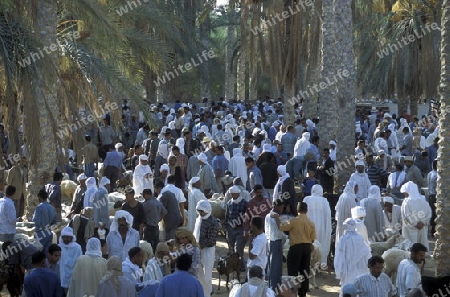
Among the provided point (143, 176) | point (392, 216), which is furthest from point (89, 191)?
point (392, 216)

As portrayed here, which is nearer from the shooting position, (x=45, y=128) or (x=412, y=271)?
(x=412, y=271)

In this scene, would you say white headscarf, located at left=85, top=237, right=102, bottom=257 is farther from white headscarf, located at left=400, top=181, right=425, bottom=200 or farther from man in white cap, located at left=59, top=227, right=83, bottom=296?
white headscarf, located at left=400, top=181, right=425, bottom=200

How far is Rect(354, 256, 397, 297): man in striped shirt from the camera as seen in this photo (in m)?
9.92

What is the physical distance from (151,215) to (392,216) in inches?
158

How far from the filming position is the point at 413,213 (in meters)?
14.5

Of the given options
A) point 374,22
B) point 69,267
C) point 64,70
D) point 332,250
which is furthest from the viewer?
point 374,22

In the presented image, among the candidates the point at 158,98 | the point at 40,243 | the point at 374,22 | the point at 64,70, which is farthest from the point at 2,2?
the point at 158,98

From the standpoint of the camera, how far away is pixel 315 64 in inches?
1066

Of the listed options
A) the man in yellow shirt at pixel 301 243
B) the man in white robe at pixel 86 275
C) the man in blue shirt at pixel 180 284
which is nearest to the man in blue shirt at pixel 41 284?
the man in white robe at pixel 86 275

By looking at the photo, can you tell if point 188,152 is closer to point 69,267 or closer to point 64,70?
point 64,70

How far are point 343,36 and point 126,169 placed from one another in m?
6.21

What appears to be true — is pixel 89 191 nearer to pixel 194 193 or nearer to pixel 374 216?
pixel 194 193

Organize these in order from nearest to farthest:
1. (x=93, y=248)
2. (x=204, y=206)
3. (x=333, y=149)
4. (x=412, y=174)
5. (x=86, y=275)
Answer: (x=86, y=275) < (x=93, y=248) < (x=204, y=206) < (x=412, y=174) < (x=333, y=149)

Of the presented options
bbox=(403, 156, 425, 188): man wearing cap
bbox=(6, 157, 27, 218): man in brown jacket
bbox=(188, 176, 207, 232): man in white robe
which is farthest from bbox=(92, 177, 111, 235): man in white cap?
bbox=(403, 156, 425, 188): man wearing cap
